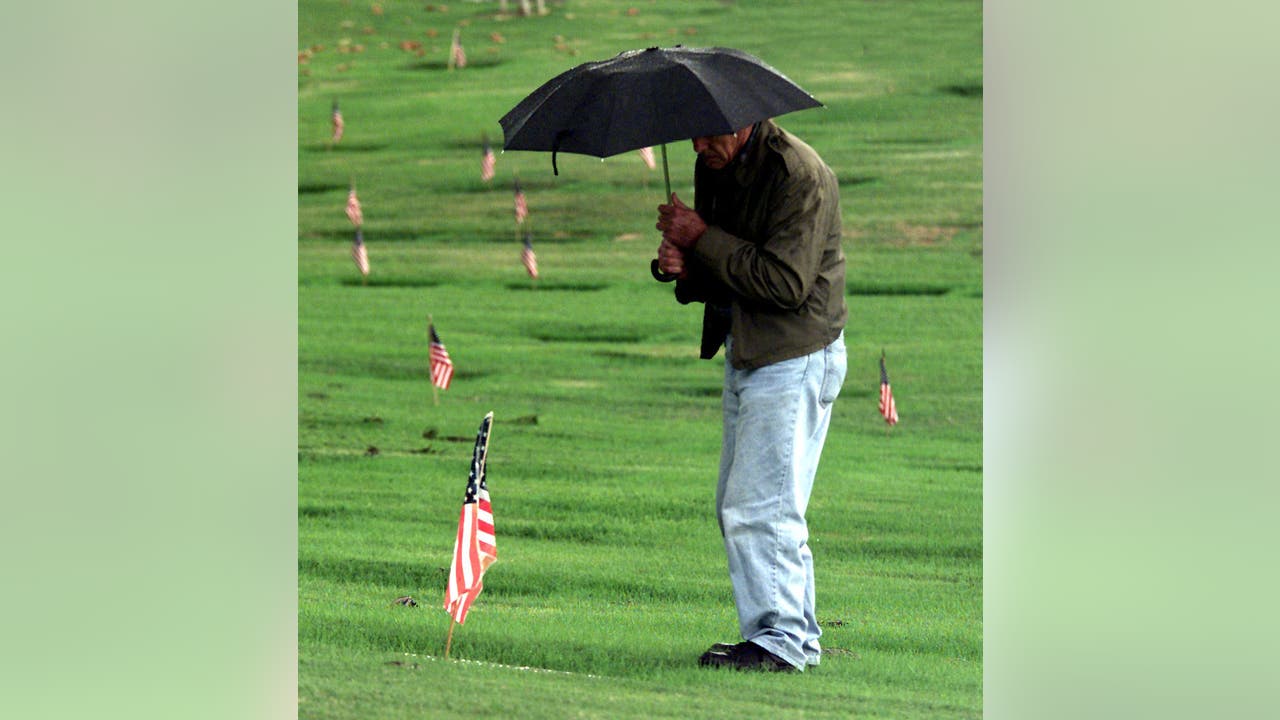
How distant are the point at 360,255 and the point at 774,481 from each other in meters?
6.87

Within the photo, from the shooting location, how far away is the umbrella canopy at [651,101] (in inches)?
176

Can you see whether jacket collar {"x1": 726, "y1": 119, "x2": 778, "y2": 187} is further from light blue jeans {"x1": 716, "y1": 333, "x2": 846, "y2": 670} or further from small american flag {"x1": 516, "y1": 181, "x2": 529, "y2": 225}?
small american flag {"x1": 516, "y1": 181, "x2": 529, "y2": 225}

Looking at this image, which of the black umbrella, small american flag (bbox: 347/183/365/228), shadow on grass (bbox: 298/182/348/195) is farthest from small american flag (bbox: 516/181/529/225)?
the black umbrella

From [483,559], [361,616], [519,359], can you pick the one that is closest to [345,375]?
[519,359]

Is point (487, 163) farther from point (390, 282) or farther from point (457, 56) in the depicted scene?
point (390, 282)

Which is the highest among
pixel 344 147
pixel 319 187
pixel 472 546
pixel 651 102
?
pixel 651 102

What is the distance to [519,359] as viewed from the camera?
32.4 feet

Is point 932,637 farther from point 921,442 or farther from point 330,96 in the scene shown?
point 330,96

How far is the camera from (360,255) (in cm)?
1111

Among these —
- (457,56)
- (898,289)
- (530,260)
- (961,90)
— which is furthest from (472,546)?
(457,56)

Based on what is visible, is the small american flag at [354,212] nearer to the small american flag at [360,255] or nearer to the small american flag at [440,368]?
the small american flag at [360,255]

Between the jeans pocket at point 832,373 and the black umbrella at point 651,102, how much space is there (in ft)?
2.37

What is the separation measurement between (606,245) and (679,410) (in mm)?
2628
